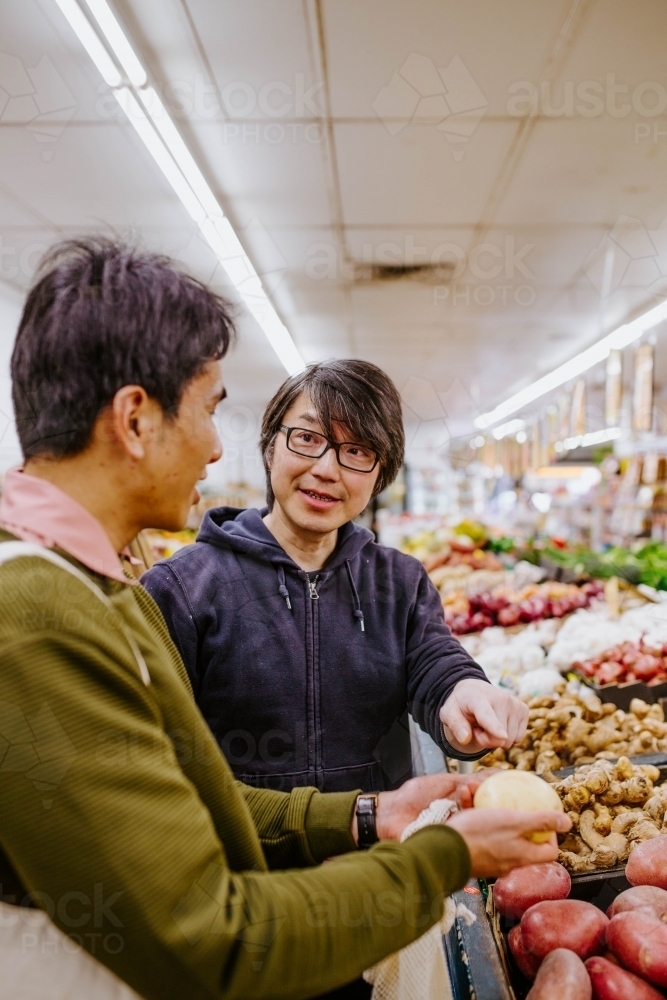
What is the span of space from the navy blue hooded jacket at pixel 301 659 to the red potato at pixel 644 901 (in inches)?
17.7

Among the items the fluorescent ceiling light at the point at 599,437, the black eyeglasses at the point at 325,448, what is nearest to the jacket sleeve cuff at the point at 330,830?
the black eyeglasses at the point at 325,448

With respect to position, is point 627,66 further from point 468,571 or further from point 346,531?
point 468,571

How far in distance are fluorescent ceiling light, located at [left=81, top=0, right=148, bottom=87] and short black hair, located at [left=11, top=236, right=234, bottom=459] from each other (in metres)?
1.95

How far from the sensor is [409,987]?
101cm

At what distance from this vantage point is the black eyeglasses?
1.51m

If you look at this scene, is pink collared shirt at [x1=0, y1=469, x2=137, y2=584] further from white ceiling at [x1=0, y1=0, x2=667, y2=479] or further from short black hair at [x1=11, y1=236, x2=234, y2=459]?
white ceiling at [x1=0, y1=0, x2=667, y2=479]


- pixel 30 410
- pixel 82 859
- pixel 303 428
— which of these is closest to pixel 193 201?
pixel 303 428

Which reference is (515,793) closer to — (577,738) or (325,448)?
(325,448)

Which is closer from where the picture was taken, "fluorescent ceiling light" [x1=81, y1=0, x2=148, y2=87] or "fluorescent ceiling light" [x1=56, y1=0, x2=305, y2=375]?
"fluorescent ceiling light" [x1=81, y1=0, x2=148, y2=87]

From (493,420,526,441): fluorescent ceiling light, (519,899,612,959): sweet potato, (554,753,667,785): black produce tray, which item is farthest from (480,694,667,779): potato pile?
(493,420,526,441): fluorescent ceiling light

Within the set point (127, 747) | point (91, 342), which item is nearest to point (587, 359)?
point (91, 342)

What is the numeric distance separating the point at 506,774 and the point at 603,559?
489 centimetres

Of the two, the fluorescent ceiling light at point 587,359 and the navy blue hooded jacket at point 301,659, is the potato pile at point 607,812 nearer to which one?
the navy blue hooded jacket at point 301,659

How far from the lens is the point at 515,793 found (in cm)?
110
